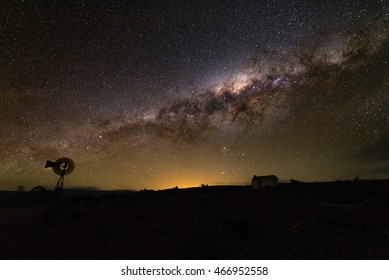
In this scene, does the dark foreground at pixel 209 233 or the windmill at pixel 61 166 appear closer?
the dark foreground at pixel 209 233

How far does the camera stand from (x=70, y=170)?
34062 mm

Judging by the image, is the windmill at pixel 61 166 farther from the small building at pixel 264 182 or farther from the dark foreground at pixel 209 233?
the small building at pixel 264 182

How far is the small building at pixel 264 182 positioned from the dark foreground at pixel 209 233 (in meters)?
15.8

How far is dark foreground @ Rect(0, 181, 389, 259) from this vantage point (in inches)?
448

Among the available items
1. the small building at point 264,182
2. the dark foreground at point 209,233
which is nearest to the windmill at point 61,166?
the dark foreground at point 209,233

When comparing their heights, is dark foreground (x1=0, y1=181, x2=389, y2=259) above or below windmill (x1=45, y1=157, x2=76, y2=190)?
below

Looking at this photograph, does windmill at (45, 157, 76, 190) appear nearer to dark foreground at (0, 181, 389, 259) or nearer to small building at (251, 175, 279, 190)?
dark foreground at (0, 181, 389, 259)

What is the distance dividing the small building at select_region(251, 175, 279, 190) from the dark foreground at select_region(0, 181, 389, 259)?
15.8m

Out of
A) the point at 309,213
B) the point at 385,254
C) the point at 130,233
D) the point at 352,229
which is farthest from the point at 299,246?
the point at 130,233

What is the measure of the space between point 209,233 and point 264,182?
2578 cm

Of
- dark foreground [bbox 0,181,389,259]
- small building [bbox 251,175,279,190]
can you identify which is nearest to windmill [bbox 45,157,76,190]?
dark foreground [bbox 0,181,389,259]

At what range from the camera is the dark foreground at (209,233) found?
1138 cm
